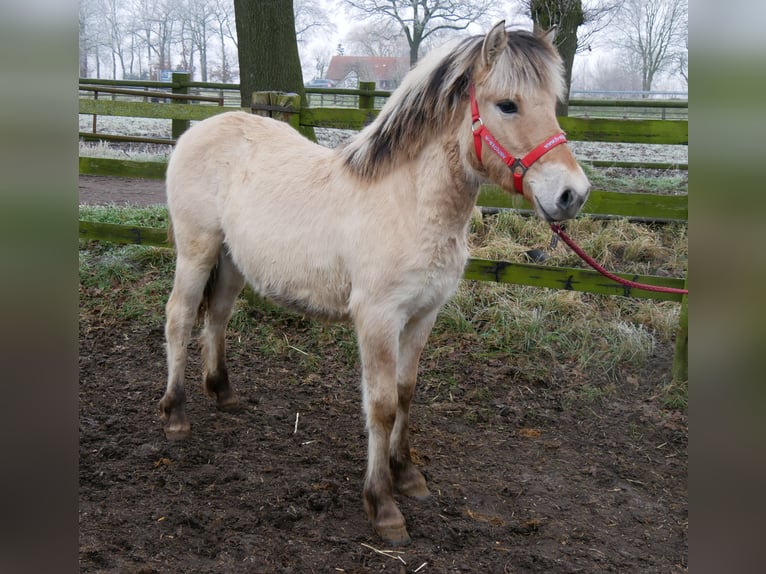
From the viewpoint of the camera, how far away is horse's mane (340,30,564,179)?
2.52 meters

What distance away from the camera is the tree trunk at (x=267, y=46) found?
5.70 m

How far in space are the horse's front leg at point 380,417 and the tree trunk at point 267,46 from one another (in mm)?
3677

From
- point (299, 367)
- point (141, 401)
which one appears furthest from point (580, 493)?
point (141, 401)

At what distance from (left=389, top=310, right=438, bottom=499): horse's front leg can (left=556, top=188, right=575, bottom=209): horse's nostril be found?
0.96m

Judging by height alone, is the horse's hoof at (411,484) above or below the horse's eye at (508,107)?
below

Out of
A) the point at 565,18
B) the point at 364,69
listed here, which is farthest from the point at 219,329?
the point at 364,69

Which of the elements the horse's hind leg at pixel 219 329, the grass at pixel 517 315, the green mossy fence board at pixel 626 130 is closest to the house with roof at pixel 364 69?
the grass at pixel 517 315

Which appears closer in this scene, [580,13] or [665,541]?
[665,541]

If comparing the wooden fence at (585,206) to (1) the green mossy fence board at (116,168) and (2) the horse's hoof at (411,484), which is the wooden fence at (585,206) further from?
(2) the horse's hoof at (411,484)

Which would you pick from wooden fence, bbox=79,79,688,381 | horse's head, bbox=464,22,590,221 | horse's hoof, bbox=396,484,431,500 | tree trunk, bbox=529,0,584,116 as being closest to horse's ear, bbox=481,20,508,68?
horse's head, bbox=464,22,590,221

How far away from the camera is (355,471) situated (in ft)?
11.1
